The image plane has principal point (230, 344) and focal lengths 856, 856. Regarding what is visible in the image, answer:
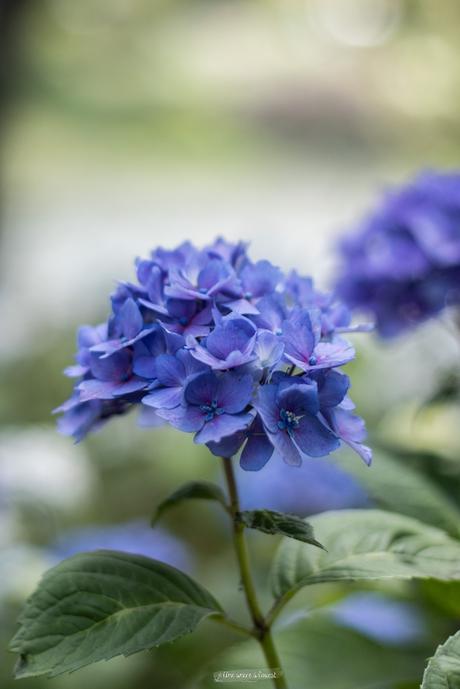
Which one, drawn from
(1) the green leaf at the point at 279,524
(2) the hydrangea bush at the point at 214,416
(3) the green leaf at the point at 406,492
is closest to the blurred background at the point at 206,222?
Result: (3) the green leaf at the point at 406,492

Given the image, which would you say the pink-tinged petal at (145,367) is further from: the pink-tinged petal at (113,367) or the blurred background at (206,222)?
the blurred background at (206,222)

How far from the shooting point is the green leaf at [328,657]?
891 millimetres

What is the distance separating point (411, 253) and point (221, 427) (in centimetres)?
59

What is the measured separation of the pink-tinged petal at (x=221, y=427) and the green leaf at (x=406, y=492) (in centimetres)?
32

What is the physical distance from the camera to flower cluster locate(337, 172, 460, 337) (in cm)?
108

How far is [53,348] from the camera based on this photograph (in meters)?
2.11

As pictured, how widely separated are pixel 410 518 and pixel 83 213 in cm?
460

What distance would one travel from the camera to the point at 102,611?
0.64 m

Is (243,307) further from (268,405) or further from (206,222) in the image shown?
(206,222)

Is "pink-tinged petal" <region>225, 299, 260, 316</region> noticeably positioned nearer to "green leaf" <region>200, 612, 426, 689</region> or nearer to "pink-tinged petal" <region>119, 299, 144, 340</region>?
"pink-tinged petal" <region>119, 299, 144, 340</region>

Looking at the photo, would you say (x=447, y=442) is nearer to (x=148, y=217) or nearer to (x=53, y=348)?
(x=53, y=348)

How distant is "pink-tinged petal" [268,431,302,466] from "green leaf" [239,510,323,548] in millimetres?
47

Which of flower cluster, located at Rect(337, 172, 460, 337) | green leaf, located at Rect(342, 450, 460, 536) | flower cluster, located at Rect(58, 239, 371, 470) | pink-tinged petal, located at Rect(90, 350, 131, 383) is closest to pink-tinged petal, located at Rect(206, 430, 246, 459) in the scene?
flower cluster, located at Rect(58, 239, 371, 470)

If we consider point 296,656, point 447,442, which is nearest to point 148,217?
point 447,442
